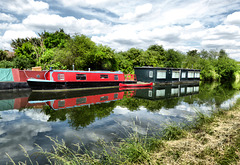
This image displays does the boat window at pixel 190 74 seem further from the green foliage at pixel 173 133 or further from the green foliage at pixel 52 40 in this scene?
the green foliage at pixel 173 133

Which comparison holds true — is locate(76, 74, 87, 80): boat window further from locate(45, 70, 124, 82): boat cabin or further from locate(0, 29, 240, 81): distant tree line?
locate(0, 29, 240, 81): distant tree line

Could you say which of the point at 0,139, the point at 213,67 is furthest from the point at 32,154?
the point at 213,67

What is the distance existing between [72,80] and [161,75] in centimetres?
1485

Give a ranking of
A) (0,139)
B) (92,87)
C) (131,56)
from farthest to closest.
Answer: (131,56) < (92,87) < (0,139)

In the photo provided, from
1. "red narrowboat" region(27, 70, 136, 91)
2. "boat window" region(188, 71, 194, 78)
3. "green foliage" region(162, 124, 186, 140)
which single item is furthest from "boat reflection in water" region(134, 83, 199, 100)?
"boat window" region(188, 71, 194, 78)

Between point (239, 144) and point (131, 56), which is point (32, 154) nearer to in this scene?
point (239, 144)

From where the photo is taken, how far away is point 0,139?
541 cm

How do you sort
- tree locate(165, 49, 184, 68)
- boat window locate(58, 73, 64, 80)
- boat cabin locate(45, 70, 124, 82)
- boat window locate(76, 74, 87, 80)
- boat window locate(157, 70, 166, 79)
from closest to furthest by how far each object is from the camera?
boat cabin locate(45, 70, 124, 82)
boat window locate(58, 73, 64, 80)
boat window locate(76, 74, 87, 80)
boat window locate(157, 70, 166, 79)
tree locate(165, 49, 184, 68)

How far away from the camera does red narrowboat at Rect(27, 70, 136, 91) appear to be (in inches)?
591

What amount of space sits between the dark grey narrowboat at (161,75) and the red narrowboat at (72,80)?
724 centimetres

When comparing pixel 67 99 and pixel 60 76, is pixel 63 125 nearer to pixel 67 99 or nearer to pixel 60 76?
pixel 67 99

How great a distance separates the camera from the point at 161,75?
83.0 ft

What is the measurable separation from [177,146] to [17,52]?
93.8ft

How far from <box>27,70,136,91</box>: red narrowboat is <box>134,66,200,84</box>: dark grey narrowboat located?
7.24 m
